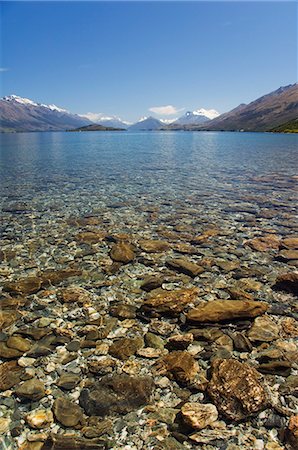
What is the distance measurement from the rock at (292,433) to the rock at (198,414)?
4.54ft

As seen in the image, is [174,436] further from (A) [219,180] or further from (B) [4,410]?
(A) [219,180]

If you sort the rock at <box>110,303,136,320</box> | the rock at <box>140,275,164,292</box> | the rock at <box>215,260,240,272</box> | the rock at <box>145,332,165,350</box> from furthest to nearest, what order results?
the rock at <box>215,260,240,272</box> → the rock at <box>140,275,164,292</box> → the rock at <box>110,303,136,320</box> → the rock at <box>145,332,165,350</box>

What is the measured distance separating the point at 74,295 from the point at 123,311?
212 centimetres

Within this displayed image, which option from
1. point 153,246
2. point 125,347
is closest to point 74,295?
point 125,347

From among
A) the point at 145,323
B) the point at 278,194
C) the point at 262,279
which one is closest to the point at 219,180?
the point at 278,194

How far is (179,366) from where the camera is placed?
823 centimetres

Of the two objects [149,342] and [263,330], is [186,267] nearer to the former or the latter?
[263,330]

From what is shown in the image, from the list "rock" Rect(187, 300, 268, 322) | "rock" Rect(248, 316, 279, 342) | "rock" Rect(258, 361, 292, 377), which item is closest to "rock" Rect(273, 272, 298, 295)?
"rock" Rect(187, 300, 268, 322)

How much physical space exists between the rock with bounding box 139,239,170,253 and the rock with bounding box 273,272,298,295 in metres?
5.76

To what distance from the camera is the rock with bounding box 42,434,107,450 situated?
6.18m

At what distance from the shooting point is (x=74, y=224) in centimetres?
2111

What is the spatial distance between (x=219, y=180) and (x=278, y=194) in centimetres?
1016

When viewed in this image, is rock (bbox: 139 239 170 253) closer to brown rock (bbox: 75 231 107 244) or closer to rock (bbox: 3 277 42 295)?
brown rock (bbox: 75 231 107 244)

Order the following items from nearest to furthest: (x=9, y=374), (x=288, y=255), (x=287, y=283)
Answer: (x=9, y=374) < (x=287, y=283) < (x=288, y=255)
